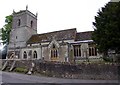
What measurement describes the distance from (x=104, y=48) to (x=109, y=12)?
182 inches

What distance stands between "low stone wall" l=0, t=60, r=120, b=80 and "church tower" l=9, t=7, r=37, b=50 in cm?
2092

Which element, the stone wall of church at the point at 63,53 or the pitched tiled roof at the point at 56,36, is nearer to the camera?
the stone wall of church at the point at 63,53

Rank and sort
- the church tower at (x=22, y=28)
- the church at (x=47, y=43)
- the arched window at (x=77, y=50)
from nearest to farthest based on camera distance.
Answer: the church at (x=47, y=43) → the arched window at (x=77, y=50) → the church tower at (x=22, y=28)

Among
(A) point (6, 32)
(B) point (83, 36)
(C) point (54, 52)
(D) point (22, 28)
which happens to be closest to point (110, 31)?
(B) point (83, 36)

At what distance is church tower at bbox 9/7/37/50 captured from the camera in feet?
158

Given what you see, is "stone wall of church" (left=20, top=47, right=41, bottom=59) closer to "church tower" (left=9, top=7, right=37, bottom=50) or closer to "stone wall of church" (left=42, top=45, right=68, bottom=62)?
"stone wall of church" (left=42, top=45, right=68, bottom=62)

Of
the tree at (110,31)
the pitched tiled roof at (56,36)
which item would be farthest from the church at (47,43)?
the tree at (110,31)

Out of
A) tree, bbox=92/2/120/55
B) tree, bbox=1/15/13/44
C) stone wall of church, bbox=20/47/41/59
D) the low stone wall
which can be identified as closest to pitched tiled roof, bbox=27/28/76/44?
stone wall of church, bbox=20/47/41/59

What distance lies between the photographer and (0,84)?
1587 centimetres

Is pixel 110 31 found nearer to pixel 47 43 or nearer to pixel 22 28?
pixel 47 43

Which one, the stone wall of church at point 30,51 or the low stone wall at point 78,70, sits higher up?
the stone wall of church at point 30,51

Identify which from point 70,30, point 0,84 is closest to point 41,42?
point 70,30

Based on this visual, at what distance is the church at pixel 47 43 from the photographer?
119ft

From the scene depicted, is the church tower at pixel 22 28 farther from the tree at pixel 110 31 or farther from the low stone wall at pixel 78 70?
the tree at pixel 110 31
